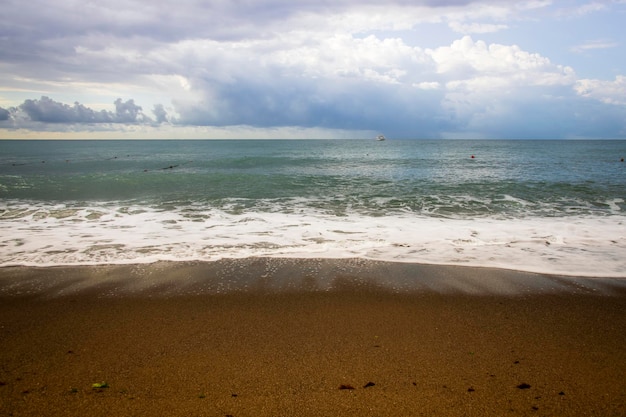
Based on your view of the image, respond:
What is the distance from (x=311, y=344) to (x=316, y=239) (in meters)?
5.31

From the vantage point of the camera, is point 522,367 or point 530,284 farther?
point 530,284

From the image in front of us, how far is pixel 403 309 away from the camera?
517 cm

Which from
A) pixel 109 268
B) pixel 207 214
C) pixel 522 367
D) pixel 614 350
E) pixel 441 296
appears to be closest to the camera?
pixel 522 367

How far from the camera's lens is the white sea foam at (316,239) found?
766 centimetres

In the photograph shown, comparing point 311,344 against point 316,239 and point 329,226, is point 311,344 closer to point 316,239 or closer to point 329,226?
point 316,239

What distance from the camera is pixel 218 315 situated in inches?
195

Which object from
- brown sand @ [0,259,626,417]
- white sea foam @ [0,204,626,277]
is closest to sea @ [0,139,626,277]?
white sea foam @ [0,204,626,277]

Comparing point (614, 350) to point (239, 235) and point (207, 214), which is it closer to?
point (239, 235)

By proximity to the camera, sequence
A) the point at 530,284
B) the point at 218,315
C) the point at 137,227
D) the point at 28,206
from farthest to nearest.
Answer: the point at 28,206 < the point at 137,227 < the point at 530,284 < the point at 218,315

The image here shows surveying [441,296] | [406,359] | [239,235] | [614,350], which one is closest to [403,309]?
[441,296]

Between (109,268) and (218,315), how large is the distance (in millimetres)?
3266

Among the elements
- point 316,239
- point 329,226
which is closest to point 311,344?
point 316,239

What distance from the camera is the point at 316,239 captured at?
945 cm

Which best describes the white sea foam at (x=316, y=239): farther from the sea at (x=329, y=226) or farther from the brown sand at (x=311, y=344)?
the brown sand at (x=311, y=344)
